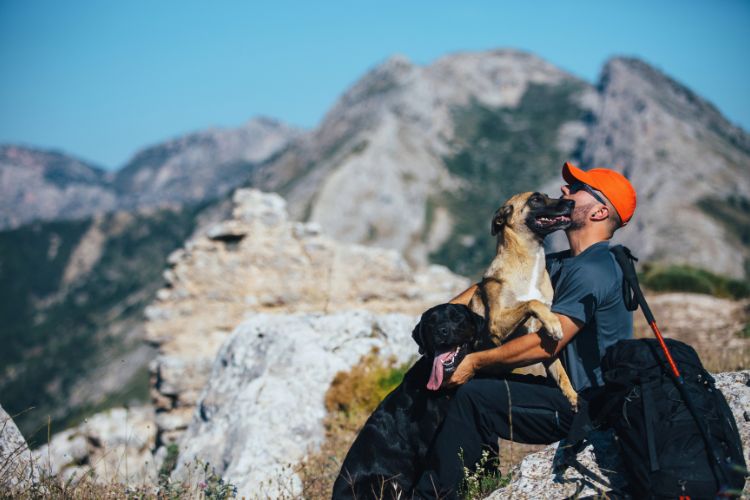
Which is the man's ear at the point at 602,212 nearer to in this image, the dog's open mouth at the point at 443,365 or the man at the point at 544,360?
the man at the point at 544,360

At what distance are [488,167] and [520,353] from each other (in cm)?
17143

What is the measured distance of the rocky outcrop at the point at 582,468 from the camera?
13.2 feet

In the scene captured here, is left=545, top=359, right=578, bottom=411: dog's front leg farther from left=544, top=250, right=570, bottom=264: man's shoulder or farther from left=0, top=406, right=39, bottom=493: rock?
left=0, top=406, right=39, bottom=493: rock

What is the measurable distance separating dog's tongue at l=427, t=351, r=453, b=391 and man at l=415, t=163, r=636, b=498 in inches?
3.7

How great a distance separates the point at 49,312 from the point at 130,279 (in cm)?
2529

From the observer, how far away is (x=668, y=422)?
361 cm

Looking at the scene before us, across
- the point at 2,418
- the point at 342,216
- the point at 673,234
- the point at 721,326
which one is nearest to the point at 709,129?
the point at 673,234

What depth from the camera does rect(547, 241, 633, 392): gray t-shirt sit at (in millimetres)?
4152

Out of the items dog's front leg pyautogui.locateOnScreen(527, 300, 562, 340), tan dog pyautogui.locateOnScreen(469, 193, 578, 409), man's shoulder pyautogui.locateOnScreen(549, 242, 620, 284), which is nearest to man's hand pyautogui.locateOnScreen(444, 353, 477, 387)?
tan dog pyautogui.locateOnScreen(469, 193, 578, 409)

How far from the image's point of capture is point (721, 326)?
11000 mm

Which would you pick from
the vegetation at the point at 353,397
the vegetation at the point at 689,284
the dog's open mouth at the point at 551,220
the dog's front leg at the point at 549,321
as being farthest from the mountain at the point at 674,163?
Result: the dog's front leg at the point at 549,321

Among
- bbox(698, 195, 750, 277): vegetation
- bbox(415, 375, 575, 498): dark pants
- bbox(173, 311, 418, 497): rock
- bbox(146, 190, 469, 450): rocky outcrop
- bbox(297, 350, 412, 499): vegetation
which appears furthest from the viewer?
bbox(698, 195, 750, 277): vegetation

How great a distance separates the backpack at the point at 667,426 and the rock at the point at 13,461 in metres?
4.07

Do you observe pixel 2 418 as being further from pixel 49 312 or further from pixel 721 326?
pixel 49 312
